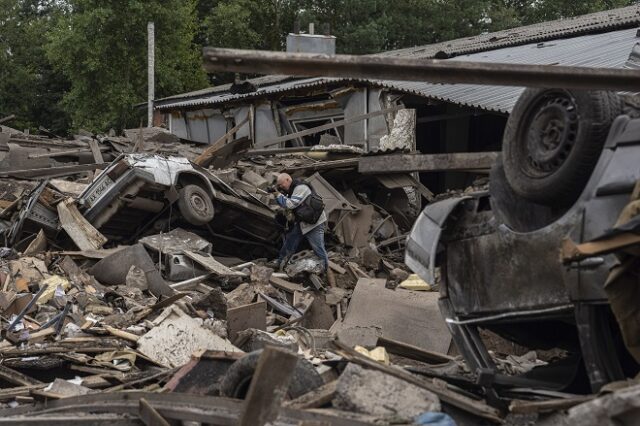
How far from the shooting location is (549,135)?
4262 mm

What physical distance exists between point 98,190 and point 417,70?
9.25m

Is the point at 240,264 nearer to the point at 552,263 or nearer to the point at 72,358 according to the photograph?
the point at 72,358

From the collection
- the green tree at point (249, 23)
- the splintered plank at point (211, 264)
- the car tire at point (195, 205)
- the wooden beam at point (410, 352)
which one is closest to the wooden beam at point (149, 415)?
the wooden beam at point (410, 352)

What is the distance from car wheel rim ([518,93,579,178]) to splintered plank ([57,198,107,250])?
848cm

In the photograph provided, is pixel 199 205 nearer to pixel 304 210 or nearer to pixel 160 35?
pixel 304 210

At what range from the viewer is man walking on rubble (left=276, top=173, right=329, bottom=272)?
12.1 metres

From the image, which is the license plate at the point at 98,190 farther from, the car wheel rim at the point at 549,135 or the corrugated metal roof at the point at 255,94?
the car wheel rim at the point at 549,135

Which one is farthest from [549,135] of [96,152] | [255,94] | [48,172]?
Answer: [255,94]

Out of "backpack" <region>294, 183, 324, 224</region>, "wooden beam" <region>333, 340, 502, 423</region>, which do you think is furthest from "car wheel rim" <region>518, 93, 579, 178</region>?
"backpack" <region>294, 183, 324, 224</region>

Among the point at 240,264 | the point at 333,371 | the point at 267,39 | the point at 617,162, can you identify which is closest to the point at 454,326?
the point at 333,371

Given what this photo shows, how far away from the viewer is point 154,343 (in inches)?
315

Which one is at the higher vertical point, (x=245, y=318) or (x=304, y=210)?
(x=304, y=210)

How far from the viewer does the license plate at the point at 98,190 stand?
39.5 feet

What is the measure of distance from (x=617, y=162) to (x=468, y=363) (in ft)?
5.04
